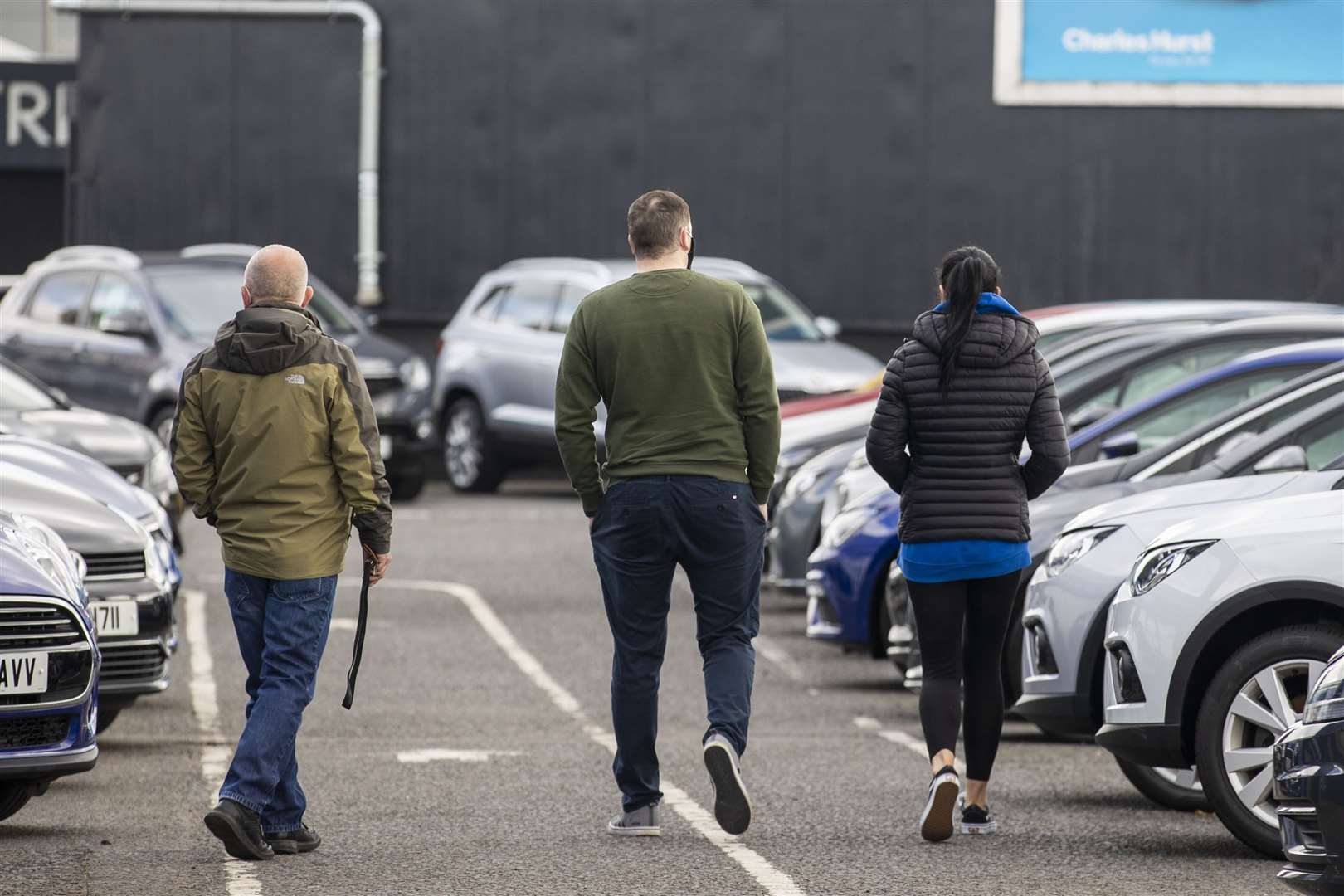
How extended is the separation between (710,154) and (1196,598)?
16712mm

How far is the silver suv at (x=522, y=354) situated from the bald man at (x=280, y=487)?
1221 centimetres

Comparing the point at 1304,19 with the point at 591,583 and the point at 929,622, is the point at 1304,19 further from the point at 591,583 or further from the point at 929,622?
the point at 929,622

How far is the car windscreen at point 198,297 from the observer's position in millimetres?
18094

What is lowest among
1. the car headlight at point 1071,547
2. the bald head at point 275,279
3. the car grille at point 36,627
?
the car grille at point 36,627

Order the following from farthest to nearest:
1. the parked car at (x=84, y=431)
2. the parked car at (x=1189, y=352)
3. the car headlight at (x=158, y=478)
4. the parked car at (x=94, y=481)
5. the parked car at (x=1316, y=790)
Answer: the car headlight at (x=158, y=478) → the parked car at (x=84, y=431) → the parked car at (x=1189, y=352) → the parked car at (x=94, y=481) → the parked car at (x=1316, y=790)

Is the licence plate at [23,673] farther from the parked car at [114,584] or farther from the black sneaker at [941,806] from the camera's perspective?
the black sneaker at [941,806]

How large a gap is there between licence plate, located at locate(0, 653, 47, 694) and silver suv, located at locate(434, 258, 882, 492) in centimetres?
1259

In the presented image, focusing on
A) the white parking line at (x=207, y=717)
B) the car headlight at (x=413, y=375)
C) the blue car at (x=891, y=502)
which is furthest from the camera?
the car headlight at (x=413, y=375)

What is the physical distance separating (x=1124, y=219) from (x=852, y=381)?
19.2 ft

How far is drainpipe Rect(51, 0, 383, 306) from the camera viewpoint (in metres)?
23.1

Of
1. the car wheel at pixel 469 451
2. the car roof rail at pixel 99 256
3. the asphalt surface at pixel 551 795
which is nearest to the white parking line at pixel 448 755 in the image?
the asphalt surface at pixel 551 795

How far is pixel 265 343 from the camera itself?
6.76 m

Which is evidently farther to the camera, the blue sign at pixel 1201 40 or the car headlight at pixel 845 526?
the blue sign at pixel 1201 40

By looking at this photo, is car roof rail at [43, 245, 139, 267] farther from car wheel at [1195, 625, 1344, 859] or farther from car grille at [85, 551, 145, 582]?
car wheel at [1195, 625, 1344, 859]
